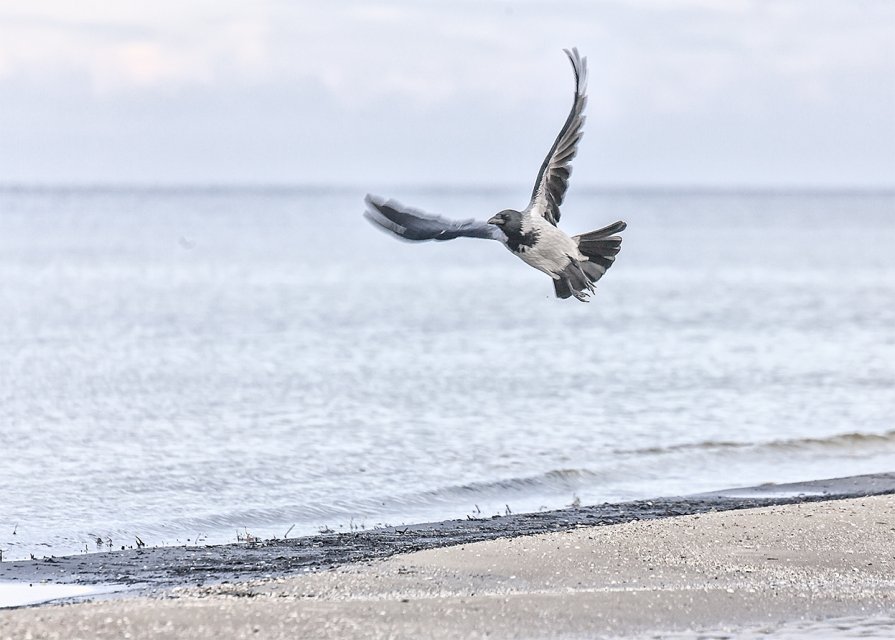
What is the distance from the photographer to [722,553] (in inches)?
364

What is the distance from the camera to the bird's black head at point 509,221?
952cm

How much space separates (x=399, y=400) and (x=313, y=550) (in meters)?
9.01

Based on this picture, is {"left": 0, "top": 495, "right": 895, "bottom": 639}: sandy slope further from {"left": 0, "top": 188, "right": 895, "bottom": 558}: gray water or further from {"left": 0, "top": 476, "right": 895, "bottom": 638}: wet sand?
{"left": 0, "top": 188, "right": 895, "bottom": 558}: gray water

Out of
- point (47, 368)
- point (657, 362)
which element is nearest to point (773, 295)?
point (657, 362)

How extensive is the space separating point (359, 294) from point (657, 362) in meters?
18.3

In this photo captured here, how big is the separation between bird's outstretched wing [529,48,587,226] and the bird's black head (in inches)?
11.2

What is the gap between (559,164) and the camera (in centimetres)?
1015

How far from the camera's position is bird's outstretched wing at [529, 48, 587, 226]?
395 inches

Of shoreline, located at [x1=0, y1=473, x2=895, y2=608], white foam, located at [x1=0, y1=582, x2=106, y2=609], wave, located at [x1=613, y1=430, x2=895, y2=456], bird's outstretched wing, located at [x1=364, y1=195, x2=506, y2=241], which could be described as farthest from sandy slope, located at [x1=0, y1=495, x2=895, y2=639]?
wave, located at [x1=613, y1=430, x2=895, y2=456]

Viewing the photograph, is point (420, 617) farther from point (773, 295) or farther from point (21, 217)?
point (21, 217)

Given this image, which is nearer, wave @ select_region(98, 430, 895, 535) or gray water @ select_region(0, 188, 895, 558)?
wave @ select_region(98, 430, 895, 535)

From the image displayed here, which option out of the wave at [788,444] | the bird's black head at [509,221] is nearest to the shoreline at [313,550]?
the bird's black head at [509,221]

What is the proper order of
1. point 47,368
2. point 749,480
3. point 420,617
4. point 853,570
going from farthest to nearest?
point 47,368 < point 749,480 < point 853,570 < point 420,617

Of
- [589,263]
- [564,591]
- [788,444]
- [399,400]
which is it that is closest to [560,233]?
[589,263]
